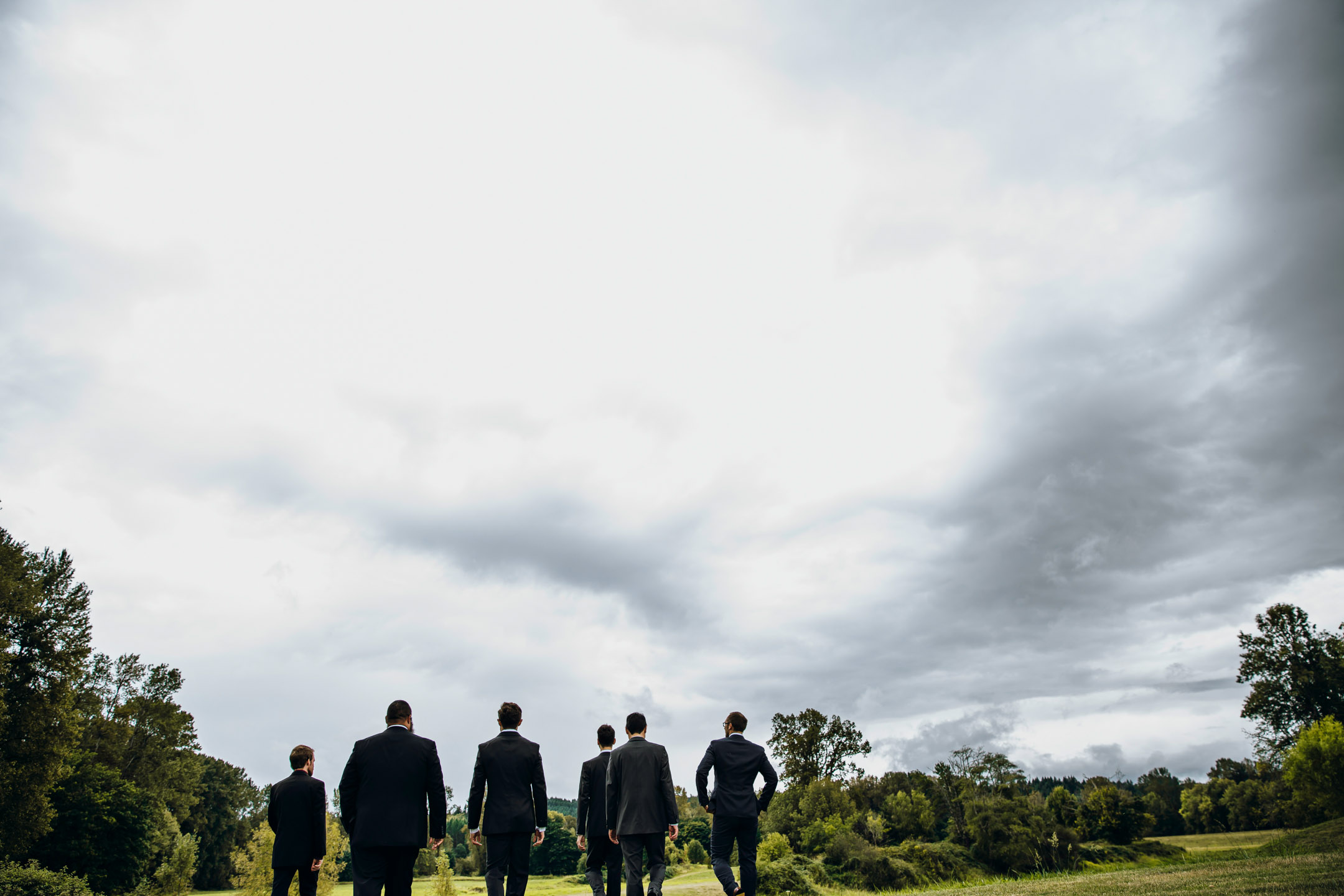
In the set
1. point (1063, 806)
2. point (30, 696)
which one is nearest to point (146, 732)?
point (30, 696)

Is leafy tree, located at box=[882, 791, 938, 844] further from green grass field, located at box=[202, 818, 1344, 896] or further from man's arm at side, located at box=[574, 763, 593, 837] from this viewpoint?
man's arm at side, located at box=[574, 763, 593, 837]

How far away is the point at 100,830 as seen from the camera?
49.1 meters

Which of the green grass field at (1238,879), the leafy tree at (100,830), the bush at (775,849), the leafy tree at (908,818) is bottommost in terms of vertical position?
the leafy tree at (908,818)

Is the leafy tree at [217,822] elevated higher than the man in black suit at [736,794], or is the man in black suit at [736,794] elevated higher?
the man in black suit at [736,794]

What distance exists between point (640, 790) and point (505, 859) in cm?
191

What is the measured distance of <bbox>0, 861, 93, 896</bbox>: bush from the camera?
28328 mm

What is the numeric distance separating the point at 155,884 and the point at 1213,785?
128895mm

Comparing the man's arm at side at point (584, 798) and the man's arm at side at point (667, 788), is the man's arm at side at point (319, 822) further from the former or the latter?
the man's arm at side at point (667, 788)

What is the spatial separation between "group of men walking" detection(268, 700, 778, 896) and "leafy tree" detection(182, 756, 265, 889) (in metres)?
89.2

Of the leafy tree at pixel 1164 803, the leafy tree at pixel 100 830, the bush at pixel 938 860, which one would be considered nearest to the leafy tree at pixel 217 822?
the leafy tree at pixel 100 830

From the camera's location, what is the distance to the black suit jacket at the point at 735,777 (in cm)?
1028

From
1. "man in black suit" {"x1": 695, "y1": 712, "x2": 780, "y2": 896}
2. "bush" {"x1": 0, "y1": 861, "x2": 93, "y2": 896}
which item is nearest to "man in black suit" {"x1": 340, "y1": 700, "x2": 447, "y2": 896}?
"man in black suit" {"x1": 695, "y1": 712, "x2": 780, "y2": 896}

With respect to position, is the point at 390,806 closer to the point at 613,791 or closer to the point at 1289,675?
the point at 613,791

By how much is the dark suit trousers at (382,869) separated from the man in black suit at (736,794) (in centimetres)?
403
